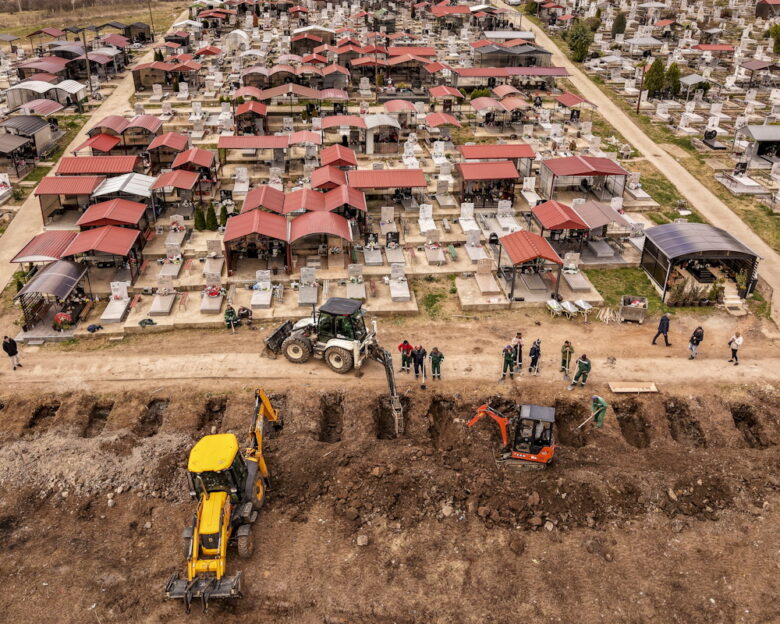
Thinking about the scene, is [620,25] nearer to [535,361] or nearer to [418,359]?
[535,361]

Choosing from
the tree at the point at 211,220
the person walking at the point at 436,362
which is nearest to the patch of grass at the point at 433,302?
the person walking at the point at 436,362

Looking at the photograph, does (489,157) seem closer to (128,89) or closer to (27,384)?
(27,384)

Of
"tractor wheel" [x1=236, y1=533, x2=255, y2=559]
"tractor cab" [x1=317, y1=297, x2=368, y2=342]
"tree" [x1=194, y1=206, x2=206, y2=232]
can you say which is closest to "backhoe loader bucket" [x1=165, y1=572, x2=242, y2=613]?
"tractor wheel" [x1=236, y1=533, x2=255, y2=559]

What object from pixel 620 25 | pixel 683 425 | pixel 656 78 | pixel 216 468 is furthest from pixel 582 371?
pixel 620 25

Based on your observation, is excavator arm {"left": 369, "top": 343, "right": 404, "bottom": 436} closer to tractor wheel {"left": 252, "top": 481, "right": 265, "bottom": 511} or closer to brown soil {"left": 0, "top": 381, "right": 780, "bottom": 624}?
brown soil {"left": 0, "top": 381, "right": 780, "bottom": 624}

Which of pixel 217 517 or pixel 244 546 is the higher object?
pixel 217 517

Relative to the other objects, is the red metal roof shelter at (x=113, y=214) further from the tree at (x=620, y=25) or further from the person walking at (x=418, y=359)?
the tree at (x=620, y=25)
